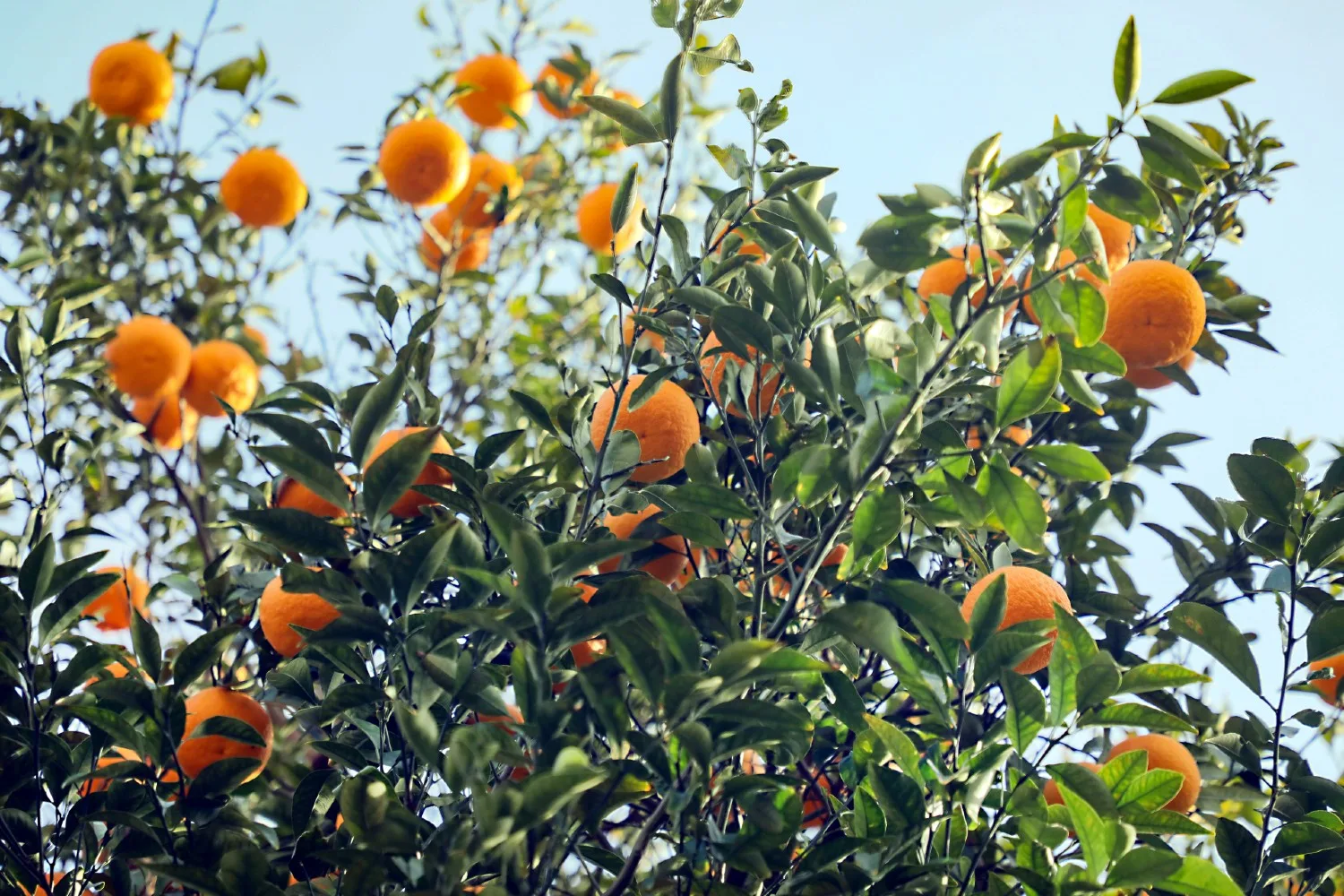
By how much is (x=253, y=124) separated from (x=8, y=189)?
34.2 inches

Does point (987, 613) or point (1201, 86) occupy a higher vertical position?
point (1201, 86)

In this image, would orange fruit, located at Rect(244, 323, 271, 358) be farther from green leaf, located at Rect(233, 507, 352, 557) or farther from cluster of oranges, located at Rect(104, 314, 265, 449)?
green leaf, located at Rect(233, 507, 352, 557)

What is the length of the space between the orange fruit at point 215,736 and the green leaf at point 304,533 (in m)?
0.62

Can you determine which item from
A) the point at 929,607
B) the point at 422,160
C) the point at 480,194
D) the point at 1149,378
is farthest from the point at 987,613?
the point at 480,194

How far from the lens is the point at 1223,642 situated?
5.01 ft

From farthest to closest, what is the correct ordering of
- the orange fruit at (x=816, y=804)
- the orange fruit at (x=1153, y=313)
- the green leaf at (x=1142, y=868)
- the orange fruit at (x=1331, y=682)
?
the orange fruit at (x=1331, y=682), the orange fruit at (x=1153, y=313), the orange fruit at (x=816, y=804), the green leaf at (x=1142, y=868)

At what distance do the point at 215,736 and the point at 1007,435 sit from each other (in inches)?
60.1

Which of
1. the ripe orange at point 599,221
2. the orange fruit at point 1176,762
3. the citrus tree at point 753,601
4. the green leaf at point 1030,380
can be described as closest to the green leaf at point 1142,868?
the citrus tree at point 753,601

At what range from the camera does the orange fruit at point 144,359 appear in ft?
9.36

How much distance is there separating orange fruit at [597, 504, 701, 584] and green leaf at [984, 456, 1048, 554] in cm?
54

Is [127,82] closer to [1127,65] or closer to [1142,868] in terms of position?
[1127,65]

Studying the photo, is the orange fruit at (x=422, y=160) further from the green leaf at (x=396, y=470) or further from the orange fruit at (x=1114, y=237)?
the green leaf at (x=396, y=470)

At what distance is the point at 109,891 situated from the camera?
1.50 metres

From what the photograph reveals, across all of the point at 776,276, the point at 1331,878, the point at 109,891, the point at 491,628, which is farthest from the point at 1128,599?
the point at 109,891
